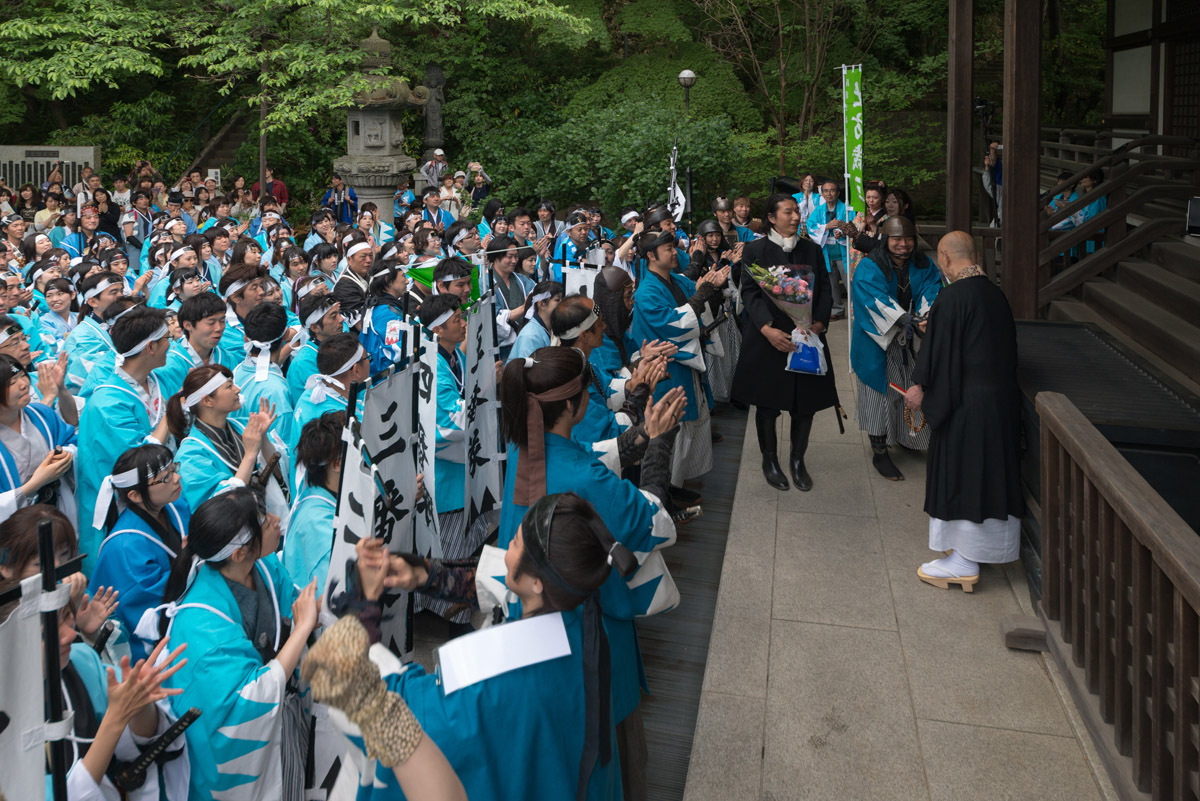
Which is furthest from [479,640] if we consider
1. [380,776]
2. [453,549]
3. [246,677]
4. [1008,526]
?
[1008,526]

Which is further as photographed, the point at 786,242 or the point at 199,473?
the point at 786,242

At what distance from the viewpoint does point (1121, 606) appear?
3.48m

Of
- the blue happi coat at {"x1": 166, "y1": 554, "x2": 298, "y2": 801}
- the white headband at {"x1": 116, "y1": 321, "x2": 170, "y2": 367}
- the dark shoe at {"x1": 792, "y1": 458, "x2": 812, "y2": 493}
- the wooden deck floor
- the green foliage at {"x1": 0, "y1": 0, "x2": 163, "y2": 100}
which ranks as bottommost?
the wooden deck floor

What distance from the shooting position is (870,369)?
741 cm

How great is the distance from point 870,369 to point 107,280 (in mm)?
5714

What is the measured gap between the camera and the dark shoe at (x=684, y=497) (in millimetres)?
7066

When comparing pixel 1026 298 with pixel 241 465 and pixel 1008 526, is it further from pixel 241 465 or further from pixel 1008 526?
pixel 241 465

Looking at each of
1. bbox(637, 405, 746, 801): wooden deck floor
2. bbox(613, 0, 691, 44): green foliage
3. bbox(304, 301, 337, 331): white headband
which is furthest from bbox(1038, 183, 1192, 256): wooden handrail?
bbox(613, 0, 691, 44): green foliage

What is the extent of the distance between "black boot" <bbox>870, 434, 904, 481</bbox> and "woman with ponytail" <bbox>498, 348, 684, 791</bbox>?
167 inches

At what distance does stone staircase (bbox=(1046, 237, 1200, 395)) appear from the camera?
20.6 feet

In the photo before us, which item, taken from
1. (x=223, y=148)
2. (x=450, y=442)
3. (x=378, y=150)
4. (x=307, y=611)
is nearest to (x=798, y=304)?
(x=450, y=442)

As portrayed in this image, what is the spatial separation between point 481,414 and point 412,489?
4.49 feet

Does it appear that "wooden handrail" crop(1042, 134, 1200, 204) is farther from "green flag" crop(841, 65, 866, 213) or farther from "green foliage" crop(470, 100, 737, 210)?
"green foliage" crop(470, 100, 737, 210)

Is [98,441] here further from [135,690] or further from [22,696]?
[22,696]
